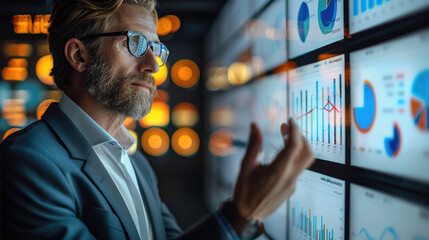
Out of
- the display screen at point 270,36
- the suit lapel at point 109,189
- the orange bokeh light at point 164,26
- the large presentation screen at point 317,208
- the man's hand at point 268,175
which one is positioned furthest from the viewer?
the orange bokeh light at point 164,26

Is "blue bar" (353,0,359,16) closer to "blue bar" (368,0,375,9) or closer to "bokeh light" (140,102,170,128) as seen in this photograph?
"blue bar" (368,0,375,9)

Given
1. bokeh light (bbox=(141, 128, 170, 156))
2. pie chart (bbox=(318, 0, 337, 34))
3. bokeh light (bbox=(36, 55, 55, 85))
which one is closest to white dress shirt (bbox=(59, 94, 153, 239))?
pie chart (bbox=(318, 0, 337, 34))

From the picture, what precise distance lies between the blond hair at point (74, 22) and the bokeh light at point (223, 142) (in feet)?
7.38

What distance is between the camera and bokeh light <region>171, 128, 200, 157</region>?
6168 millimetres

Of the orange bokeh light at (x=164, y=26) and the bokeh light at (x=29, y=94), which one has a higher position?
the orange bokeh light at (x=164, y=26)

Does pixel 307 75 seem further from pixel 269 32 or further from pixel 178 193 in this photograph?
pixel 178 193


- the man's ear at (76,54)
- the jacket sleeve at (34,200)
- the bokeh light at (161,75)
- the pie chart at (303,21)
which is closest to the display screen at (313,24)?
the pie chart at (303,21)

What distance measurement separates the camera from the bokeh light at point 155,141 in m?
6.08

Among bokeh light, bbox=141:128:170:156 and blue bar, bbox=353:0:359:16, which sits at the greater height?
blue bar, bbox=353:0:359:16

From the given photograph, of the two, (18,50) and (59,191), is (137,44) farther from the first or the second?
(18,50)

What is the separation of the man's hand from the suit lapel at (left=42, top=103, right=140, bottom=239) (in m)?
0.51

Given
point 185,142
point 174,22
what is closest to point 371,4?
point 174,22

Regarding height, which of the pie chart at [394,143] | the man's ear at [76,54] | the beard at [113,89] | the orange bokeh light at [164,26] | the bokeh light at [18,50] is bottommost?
the pie chart at [394,143]

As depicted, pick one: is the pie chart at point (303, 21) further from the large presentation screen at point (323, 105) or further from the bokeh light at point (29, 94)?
the bokeh light at point (29, 94)
